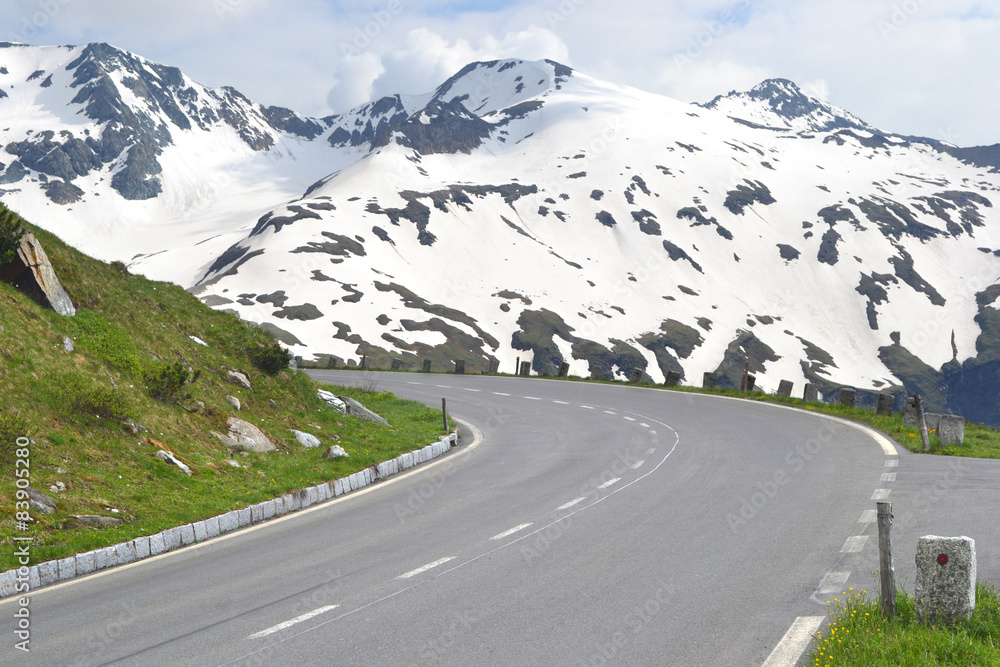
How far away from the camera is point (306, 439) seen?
16.5 meters

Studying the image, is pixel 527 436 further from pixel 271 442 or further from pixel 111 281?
pixel 111 281

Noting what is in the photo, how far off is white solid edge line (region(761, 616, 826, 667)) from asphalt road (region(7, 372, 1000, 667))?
0.10 metres

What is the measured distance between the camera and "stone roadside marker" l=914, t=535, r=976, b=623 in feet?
19.6

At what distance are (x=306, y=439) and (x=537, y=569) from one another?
9272mm

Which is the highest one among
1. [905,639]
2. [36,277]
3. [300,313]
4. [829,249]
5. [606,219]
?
[606,219]

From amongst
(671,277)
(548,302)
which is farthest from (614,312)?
(671,277)

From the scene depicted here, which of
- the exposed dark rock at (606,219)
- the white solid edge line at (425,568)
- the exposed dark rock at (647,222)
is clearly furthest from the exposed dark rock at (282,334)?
the exposed dark rock at (647,222)

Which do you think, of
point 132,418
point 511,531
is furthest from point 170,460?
point 511,531

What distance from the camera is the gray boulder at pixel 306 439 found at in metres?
16.4

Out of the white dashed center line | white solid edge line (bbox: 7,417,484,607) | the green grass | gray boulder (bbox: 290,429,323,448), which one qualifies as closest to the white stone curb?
white solid edge line (bbox: 7,417,484,607)

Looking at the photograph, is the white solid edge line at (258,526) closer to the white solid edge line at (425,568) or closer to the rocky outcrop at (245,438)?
the rocky outcrop at (245,438)

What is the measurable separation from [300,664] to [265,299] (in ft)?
375

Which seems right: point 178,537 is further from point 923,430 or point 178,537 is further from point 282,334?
point 282,334

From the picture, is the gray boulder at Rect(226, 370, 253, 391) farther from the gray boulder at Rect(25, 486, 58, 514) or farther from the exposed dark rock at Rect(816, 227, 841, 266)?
the exposed dark rock at Rect(816, 227, 841, 266)
